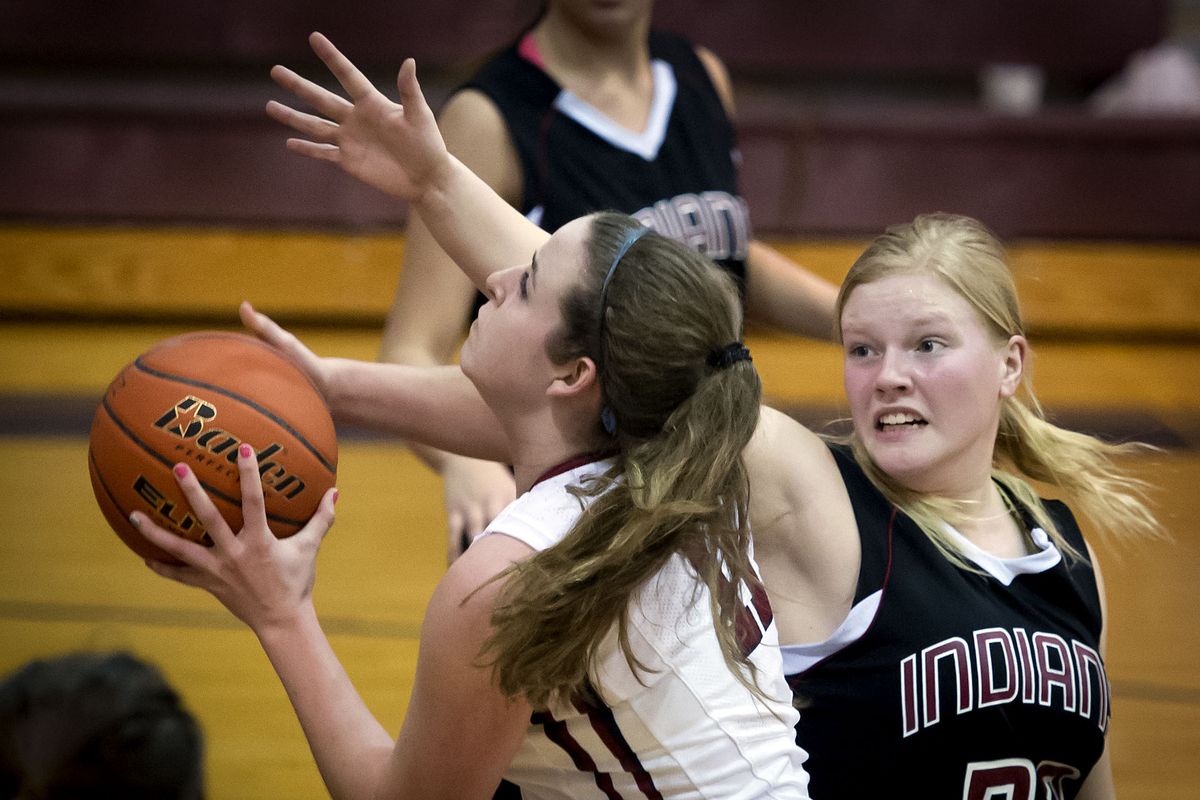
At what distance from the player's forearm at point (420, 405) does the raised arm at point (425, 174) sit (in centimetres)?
18

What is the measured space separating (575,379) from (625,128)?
103cm

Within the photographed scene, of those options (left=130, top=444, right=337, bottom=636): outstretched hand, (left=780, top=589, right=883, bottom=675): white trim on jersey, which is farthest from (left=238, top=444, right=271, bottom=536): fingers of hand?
(left=780, top=589, right=883, bottom=675): white trim on jersey

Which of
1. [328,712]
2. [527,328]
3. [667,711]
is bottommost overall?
[328,712]

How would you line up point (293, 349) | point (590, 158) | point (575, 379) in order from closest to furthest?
point (575, 379)
point (293, 349)
point (590, 158)

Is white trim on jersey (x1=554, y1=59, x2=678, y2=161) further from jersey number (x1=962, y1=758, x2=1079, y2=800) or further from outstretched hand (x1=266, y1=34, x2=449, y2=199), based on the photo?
jersey number (x1=962, y1=758, x2=1079, y2=800)

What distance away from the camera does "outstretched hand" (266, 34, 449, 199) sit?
1.76 m

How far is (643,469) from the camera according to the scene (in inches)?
56.6

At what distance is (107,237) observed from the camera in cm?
604

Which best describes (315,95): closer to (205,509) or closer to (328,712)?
(205,509)

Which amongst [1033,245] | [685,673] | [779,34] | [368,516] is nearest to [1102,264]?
[1033,245]

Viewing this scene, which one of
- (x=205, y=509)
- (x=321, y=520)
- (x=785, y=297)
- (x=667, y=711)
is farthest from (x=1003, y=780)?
(x=785, y=297)

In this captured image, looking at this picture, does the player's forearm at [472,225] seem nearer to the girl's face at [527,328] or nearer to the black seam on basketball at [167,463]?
the girl's face at [527,328]

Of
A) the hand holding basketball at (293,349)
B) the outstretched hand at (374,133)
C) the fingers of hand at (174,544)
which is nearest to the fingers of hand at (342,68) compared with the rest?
the outstretched hand at (374,133)

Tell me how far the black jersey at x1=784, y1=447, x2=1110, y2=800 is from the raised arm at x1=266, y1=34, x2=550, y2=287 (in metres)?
0.54
